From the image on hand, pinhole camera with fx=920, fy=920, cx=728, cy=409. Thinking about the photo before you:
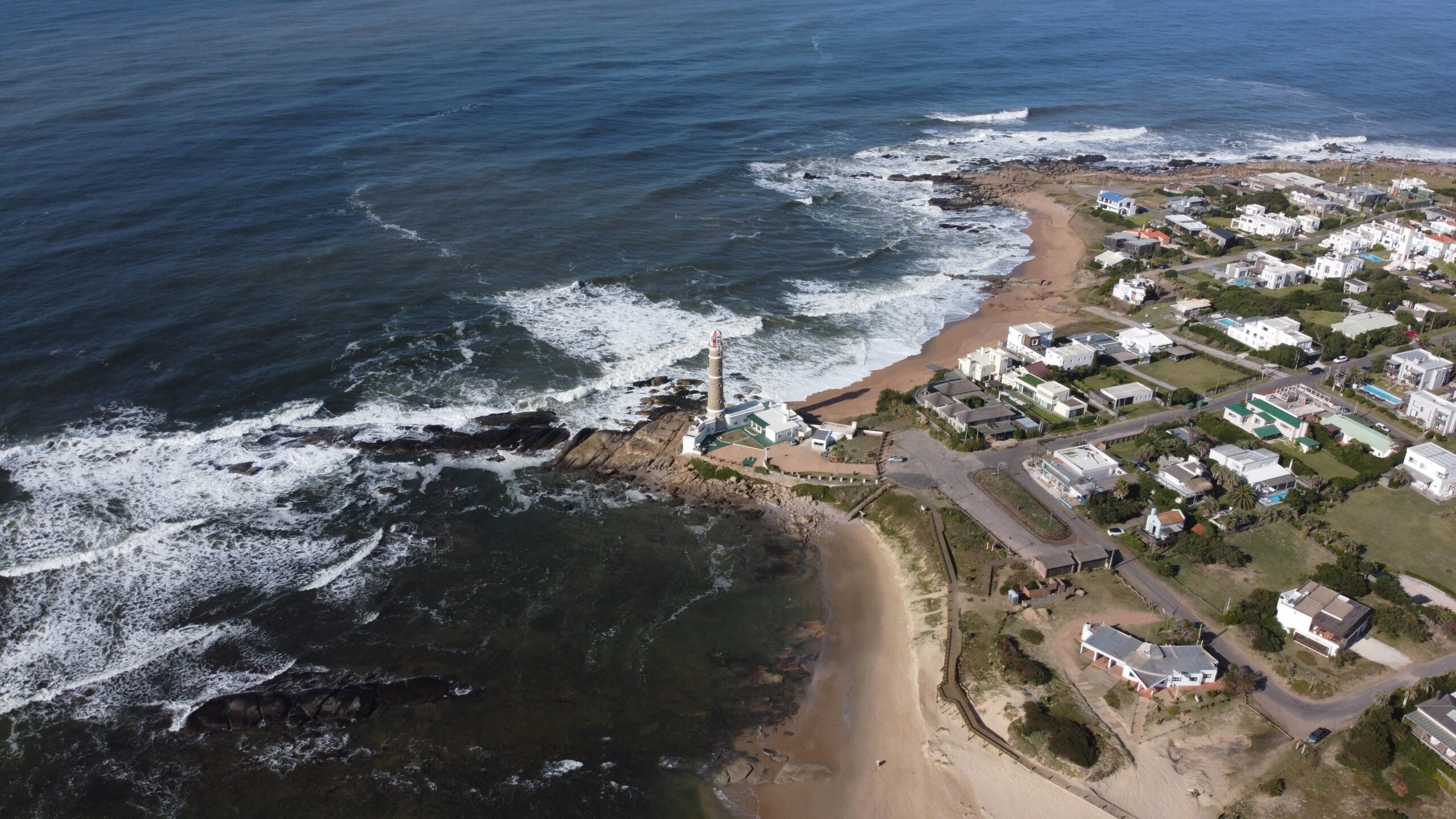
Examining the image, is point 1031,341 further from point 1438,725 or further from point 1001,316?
point 1438,725

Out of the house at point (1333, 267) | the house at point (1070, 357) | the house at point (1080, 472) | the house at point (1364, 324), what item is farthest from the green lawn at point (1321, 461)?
the house at point (1333, 267)

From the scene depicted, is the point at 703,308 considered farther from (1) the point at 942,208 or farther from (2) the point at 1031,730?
(2) the point at 1031,730

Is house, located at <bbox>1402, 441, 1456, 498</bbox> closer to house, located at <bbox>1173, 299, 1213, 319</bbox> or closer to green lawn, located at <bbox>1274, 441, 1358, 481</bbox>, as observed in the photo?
green lawn, located at <bbox>1274, 441, 1358, 481</bbox>

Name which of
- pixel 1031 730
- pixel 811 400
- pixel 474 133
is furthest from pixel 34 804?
pixel 474 133

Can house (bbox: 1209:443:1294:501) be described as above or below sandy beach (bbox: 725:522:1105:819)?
above

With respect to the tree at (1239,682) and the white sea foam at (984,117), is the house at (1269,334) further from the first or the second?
the white sea foam at (984,117)

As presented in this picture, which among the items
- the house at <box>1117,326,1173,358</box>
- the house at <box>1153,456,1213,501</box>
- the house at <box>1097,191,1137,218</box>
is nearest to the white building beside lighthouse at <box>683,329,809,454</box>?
the house at <box>1153,456,1213,501</box>
